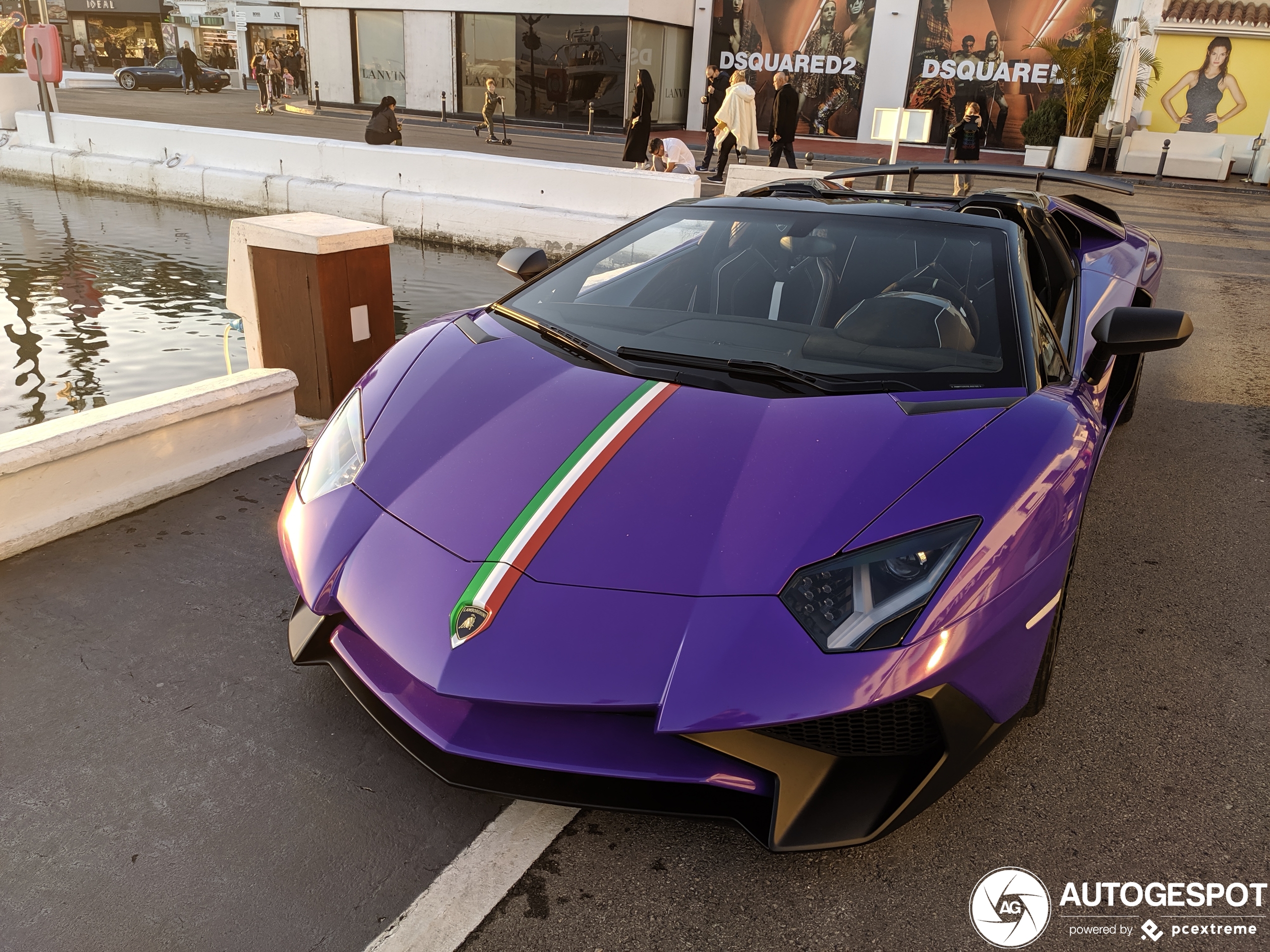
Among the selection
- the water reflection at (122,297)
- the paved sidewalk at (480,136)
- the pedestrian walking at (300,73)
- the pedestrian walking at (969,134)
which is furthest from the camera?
the pedestrian walking at (300,73)

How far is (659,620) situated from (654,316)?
4.39 ft

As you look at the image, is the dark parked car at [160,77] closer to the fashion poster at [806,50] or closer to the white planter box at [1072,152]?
the fashion poster at [806,50]

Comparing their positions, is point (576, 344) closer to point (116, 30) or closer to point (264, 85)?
point (264, 85)

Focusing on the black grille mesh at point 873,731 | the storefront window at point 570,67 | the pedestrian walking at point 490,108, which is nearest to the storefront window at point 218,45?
the storefront window at point 570,67

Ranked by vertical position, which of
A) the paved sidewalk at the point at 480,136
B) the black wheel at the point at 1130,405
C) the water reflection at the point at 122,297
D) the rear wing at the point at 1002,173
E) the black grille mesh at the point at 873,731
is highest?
the rear wing at the point at 1002,173

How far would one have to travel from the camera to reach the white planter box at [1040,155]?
2098cm

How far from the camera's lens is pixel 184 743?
2309 millimetres

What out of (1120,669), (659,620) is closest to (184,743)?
(659,620)

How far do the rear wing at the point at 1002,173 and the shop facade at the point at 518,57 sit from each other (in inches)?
903

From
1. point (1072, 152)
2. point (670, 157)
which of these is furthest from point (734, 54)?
point (670, 157)

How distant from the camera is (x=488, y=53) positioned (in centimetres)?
2748

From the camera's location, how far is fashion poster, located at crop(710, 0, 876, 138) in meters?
26.4

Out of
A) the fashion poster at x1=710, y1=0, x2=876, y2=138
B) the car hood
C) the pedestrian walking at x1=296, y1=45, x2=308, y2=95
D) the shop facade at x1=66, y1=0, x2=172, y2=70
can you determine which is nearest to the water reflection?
the car hood

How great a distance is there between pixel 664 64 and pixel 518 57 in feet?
14.1
